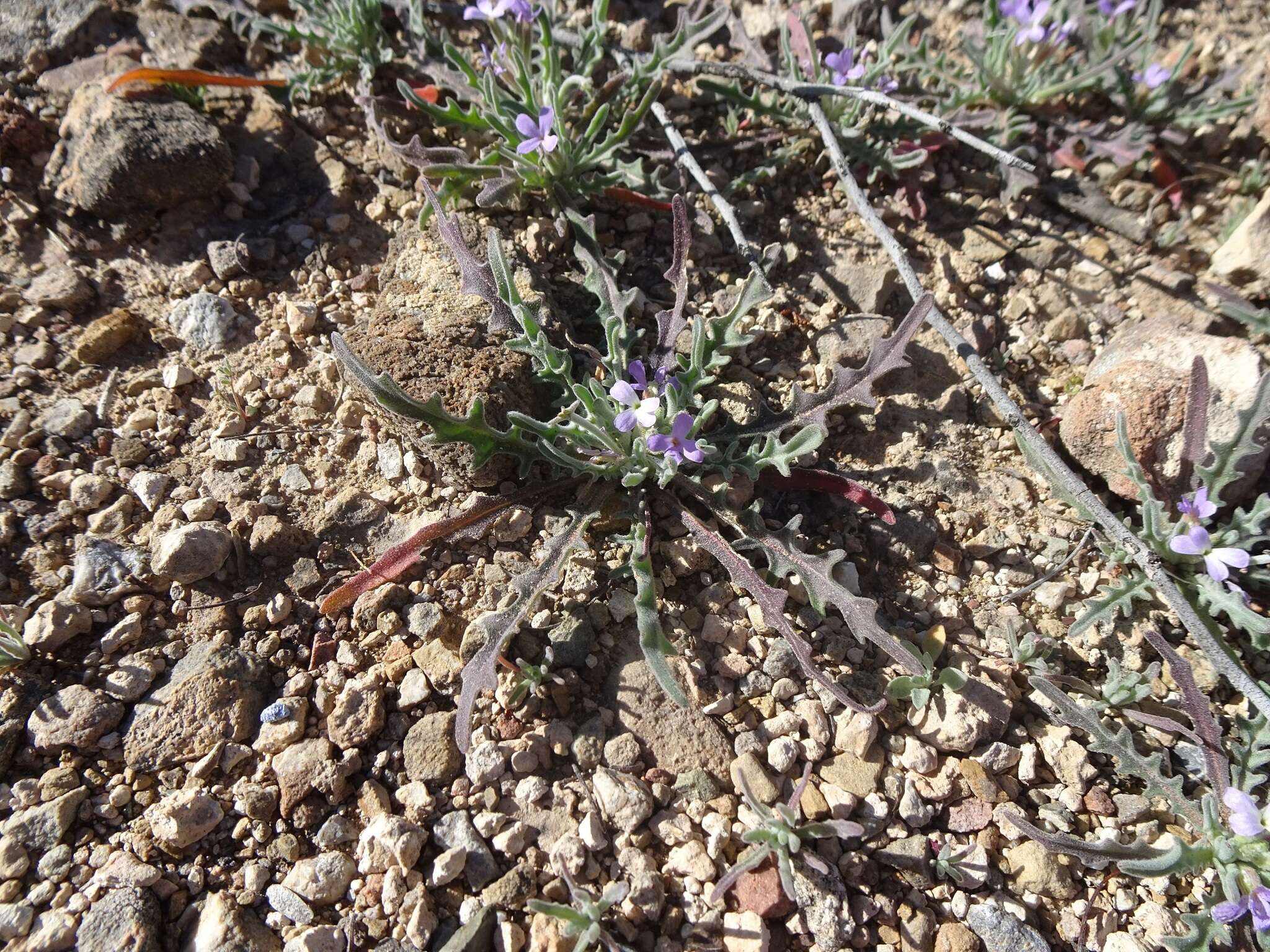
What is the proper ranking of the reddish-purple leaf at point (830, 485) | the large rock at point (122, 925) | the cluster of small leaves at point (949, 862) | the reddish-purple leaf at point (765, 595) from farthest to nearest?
the reddish-purple leaf at point (830, 485)
the reddish-purple leaf at point (765, 595)
the cluster of small leaves at point (949, 862)
the large rock at point (122, 925)

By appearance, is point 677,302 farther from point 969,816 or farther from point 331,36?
point 331,36

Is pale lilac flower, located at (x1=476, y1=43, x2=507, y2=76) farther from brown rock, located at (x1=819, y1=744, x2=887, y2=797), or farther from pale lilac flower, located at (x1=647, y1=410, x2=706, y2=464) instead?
brown rock, located at (x1=819, y1=744, x2=887, y2=797)

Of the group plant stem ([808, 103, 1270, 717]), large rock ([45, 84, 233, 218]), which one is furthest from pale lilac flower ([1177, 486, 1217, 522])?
large rock ([45, 84, 233, 218])

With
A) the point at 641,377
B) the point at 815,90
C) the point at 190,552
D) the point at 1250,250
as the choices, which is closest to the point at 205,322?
the point at 190,552

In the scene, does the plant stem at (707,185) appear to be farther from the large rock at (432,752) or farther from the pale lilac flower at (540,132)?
the large rock at (432,752)

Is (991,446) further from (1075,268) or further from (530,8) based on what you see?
(530,8)

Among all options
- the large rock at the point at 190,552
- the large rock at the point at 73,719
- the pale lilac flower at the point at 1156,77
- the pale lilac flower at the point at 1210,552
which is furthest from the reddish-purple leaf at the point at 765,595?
the pale lilac flower at the point at 1156,77

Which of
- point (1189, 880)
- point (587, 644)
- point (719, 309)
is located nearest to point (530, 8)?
point (719, 309)
